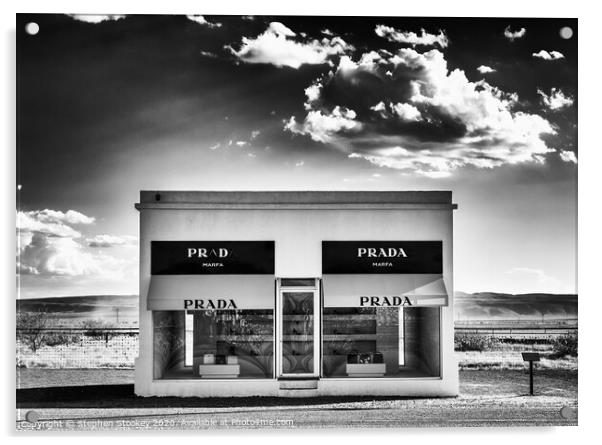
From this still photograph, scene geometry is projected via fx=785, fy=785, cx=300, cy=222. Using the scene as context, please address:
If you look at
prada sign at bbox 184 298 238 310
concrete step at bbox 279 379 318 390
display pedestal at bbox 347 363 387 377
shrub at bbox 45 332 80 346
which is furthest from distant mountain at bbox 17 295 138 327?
display pedestal at bbox 347 363 387 377

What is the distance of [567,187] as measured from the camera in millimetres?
11531

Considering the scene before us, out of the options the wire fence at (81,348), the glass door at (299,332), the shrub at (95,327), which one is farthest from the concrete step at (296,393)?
the shrub at (95,327)

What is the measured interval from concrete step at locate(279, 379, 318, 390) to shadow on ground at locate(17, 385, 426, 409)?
228mm

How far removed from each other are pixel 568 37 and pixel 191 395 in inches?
307

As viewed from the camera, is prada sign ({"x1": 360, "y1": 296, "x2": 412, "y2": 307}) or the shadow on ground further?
prada sign ({"x1": 360, "y1": 296, "x2": 412, "y2": 307})

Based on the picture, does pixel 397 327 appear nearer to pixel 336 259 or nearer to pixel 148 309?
pixel 336 259

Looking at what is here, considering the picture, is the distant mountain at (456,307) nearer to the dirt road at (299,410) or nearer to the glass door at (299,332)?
the dirt road at (299,410)

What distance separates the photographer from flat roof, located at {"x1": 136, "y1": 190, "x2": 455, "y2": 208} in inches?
486

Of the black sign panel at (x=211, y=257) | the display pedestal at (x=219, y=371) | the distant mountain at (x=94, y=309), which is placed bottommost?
the display pedestal at (x=219, y=371)

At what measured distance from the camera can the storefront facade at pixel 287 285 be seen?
40.4 feet

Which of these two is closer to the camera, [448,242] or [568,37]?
[568,37]

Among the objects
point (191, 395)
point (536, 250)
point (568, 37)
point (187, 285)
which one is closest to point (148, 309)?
point (187, 285)

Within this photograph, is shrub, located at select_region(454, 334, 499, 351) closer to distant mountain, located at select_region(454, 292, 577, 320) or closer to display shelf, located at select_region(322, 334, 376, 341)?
distant mountain, located at select_region(454, 292, 577, 320)

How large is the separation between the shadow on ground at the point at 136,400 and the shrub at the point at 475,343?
2.31 m
